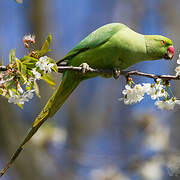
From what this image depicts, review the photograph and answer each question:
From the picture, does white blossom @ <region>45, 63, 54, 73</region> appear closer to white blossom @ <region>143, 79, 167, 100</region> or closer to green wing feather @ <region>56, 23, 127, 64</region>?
green wing feather @ <region>56, 23, 127, 64</region>

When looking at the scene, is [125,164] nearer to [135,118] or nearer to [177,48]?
[135,118]

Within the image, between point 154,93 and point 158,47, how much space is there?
62 cm

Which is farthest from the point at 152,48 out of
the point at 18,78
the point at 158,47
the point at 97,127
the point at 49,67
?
the point at 97,127

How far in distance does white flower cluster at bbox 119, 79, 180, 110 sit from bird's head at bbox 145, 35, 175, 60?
507mm

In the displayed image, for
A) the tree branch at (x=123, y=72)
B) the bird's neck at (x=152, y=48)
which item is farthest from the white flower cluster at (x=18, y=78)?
the bird's neck at (x=152, y=48)

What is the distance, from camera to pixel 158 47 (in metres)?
2.43

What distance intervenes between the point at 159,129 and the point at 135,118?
0.41 m

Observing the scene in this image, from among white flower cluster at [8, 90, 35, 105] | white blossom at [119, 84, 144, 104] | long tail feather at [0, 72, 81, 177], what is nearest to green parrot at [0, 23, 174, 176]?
long tail feather at [0, 72, 81, 177]

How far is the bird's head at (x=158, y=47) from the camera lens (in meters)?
2.40

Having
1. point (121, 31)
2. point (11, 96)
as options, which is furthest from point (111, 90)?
point (11, 96)

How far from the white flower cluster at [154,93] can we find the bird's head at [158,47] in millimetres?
507

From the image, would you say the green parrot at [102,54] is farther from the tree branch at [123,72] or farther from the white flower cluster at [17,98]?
the white flower cluster at [17,98]

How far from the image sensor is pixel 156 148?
4.41 meters

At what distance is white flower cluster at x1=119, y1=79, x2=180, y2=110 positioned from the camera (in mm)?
1960
